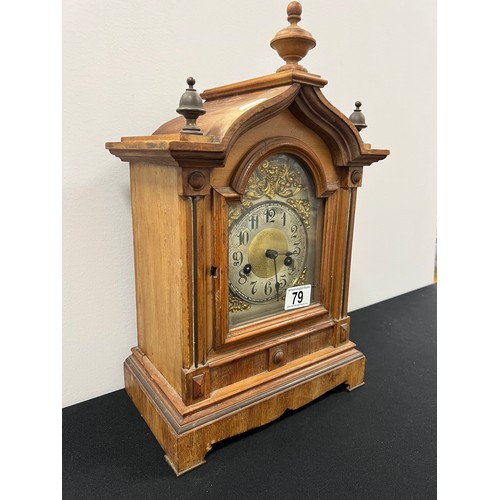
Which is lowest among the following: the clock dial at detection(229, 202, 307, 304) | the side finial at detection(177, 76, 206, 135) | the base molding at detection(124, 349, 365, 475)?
the base molding at detection(124, 349, 365, 475)

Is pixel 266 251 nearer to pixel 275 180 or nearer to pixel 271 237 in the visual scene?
pixel 271 237

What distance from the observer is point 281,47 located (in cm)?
91

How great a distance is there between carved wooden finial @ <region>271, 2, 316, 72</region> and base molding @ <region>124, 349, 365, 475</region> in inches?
31.5

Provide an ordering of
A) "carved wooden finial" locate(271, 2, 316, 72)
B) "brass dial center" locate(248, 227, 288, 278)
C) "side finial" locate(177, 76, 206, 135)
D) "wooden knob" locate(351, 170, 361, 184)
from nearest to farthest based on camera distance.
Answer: "side finial" locate(177, 76, 206, 135) < "carved wooden finial" locate(271, 2, 316, 72) < "brass dial center" locate(248, 227, 288, 278) < "wooden knob" locate(351, 170, 361, 184)

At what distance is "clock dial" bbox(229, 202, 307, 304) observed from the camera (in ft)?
3.21

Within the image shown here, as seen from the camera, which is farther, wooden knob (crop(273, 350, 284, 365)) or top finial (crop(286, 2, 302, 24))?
wooden knob (crop(273, 350, 284, 365))

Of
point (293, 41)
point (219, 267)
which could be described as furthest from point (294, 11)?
point (219, 267)

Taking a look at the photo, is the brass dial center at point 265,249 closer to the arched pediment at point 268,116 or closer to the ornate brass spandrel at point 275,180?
the ornate brass spandrel at point 275,180

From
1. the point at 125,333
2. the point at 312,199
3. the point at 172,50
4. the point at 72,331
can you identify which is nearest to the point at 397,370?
the point at 312,199

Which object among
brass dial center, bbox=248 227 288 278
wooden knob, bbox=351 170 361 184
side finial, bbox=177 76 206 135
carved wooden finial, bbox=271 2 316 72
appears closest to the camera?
side finial, bbox=177 76 206 135

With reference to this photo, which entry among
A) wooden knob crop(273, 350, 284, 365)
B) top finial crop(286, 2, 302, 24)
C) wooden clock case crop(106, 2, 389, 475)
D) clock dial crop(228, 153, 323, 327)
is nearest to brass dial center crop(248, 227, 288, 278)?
clock dial crop(228, 153, 323, 327)

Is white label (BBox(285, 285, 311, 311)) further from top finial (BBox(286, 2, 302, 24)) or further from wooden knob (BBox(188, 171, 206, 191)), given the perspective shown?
top finial (BBox(286, 2, 302, 24))

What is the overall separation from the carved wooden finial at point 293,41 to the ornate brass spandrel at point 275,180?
22 centimetres

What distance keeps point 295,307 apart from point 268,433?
1.11 feet
